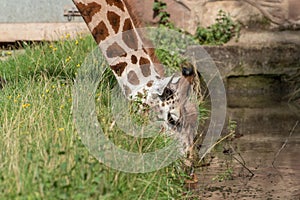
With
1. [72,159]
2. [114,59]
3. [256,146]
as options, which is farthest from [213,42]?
[72,159]

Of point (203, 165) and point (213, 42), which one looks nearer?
point (203, 165)

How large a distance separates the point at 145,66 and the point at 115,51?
227mm

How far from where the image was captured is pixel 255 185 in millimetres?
5367

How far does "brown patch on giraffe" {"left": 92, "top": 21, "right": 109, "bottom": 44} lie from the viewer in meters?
5.82

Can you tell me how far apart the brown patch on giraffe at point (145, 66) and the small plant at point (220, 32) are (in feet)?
10.9

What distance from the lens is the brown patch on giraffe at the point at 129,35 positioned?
578 cm

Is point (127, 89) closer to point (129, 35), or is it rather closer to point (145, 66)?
point (145, 66)

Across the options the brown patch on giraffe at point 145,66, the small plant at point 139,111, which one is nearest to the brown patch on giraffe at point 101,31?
the brown patch on giraffe at point 145,66

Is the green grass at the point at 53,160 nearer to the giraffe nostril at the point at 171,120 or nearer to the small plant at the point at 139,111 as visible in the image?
the small plant at the point at 139,111

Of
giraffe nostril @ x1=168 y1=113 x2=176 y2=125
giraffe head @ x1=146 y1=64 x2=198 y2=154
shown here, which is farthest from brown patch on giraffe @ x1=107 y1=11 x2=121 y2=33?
giraffe nostril @ x1=168 y1=113 x2=176 y2=125

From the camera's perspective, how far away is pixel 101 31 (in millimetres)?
5832

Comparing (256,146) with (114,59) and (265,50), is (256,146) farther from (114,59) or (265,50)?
(265,50)

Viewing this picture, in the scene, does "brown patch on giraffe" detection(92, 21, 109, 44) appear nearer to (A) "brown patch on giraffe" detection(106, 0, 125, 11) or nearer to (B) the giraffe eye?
(A) "brown patch on giraffe" detection(106, 0, 125, 11)

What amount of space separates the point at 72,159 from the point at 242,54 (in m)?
5.20
